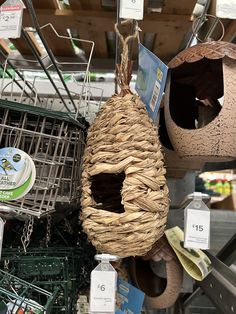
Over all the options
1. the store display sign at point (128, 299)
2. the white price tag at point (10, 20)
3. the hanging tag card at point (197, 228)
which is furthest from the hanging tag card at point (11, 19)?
the store display sign at point (128, 299)

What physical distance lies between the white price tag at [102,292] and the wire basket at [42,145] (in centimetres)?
14

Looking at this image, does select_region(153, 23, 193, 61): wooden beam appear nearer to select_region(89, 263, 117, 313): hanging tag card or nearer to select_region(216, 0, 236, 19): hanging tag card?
select_region(216, 0, 236, 19): hanging tag card

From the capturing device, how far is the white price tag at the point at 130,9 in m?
0.60

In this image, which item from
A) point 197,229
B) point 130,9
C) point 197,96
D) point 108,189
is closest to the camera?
point 130,9

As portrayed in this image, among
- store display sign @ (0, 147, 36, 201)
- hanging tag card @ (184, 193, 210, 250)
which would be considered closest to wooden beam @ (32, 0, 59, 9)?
store display sign @ (0, 147, 36, 201)

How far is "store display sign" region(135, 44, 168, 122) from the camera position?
2.20 feet

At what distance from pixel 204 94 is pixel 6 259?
1.99ft

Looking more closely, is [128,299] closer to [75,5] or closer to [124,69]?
[124,69]

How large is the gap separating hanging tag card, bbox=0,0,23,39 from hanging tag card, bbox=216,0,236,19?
33 centimetres

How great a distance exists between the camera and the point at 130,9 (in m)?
0.61

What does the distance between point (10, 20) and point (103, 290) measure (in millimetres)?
478

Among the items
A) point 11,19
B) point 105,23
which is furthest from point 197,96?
point 11,19

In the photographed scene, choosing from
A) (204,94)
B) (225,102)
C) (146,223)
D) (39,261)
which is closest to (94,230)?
(146,223)

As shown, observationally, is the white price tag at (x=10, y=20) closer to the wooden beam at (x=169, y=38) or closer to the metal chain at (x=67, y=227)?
the wooden beam at (x=169, y=38)
